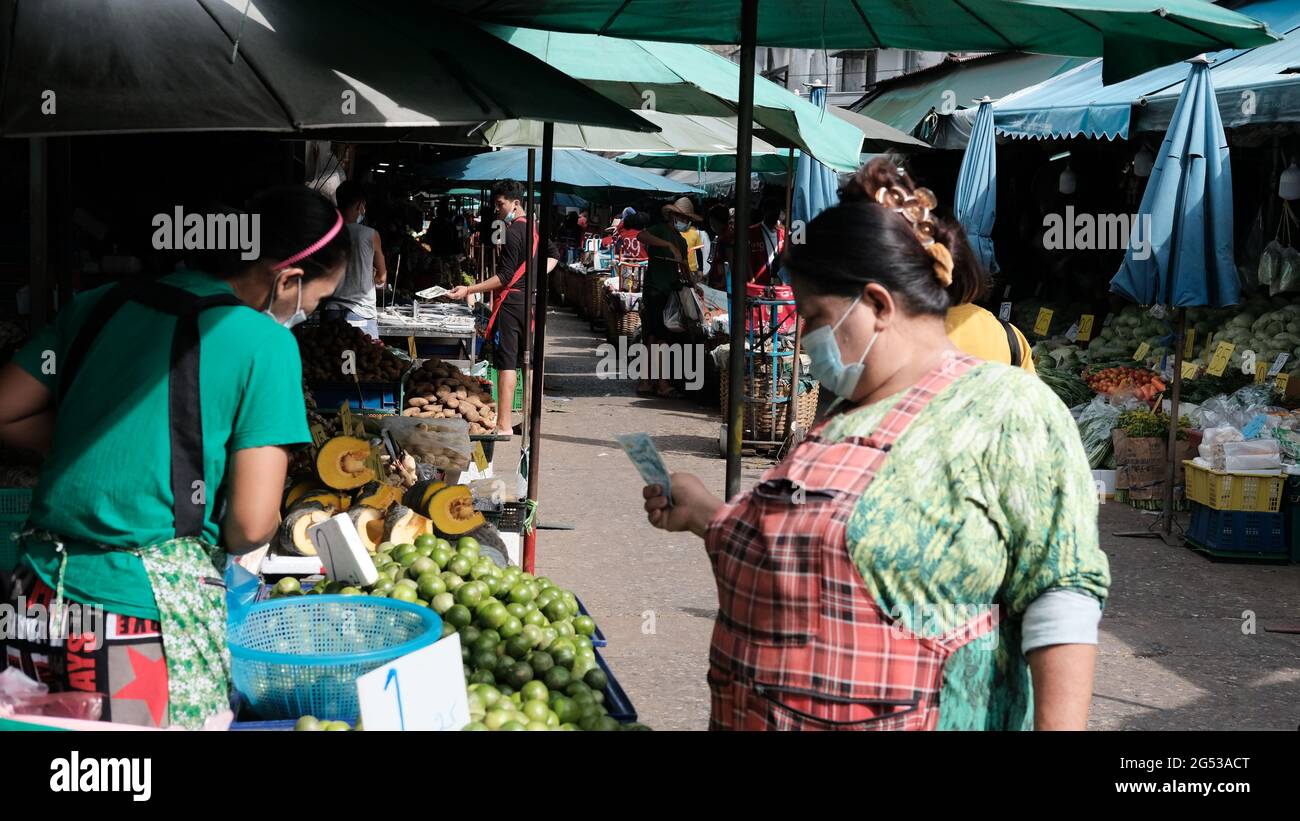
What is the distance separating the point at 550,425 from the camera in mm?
12820

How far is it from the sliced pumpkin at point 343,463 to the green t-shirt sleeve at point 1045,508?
3.86 meters

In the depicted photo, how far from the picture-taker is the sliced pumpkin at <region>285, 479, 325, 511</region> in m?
5.43

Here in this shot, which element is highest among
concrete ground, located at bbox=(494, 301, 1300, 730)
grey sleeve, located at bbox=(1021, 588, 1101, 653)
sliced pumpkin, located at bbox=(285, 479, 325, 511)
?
grey sleeve, located at bbox=(1021, 588, 1101, 653)

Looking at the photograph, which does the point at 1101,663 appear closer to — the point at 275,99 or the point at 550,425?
the point at 275,99

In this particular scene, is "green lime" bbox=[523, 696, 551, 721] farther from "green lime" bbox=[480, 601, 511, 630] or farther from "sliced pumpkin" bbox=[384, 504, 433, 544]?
"sliced pumpkin" bbox=[384, 504, 433, 544]

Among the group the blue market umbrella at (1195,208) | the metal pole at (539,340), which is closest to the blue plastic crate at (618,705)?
the metal pole at (539,340)

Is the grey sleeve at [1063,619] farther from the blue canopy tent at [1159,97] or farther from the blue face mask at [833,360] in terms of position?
the blue canopy tent at [1159,97]

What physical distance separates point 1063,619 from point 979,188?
9.89 metres

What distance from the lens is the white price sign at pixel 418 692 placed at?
2590 mm

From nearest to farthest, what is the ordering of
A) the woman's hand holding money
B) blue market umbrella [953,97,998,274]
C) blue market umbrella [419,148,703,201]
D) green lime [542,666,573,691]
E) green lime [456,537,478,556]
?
1. the woman's hand holding money
2. green lime [542,666,573,691]
3. green lime [456,537,478,556]
4. blue market umbrella [953,97,998,274]
5. blue market umbrella [419,148,703,201]

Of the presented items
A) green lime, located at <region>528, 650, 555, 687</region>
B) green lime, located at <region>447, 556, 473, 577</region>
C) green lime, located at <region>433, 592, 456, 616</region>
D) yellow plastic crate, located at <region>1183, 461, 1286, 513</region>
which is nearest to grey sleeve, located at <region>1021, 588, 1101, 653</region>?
green lime, located at <region>528, 650, 555, 687</region>

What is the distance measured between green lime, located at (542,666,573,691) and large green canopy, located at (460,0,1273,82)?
2.25 meters

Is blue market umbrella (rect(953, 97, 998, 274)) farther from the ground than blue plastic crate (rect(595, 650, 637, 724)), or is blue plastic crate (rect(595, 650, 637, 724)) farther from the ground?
blue market umbrella (rect(953, 97, 998, 274))
